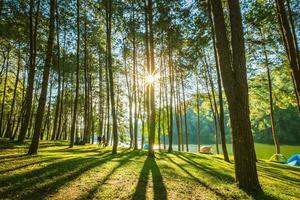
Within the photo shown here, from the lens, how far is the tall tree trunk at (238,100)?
6.96 metres

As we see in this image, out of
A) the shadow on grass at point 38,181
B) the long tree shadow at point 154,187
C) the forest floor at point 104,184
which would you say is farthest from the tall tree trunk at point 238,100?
the shadow on grass at point 38,181

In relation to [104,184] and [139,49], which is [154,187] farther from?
[139,49]

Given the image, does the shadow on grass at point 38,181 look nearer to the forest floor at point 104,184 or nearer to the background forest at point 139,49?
the forest floor at point 104,184

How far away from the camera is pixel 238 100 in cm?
713

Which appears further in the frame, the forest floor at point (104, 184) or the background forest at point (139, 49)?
the background forest at point (139, 49)

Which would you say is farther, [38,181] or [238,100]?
[238,100]

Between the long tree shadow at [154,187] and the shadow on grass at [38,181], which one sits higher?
the shadow on grass at [38,181]

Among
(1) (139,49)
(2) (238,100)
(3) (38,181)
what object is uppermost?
(1) (139,49)

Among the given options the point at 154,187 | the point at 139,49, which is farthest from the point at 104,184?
the point at 139,49

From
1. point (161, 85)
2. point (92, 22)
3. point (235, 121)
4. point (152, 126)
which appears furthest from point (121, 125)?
point (235, 121)

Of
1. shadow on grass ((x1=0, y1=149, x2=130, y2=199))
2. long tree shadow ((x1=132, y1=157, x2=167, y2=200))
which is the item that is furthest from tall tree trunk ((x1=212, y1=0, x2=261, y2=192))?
shadow on grass ((x1=0, y1=149, x2=130, y2=199))

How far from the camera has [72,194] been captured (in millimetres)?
5652

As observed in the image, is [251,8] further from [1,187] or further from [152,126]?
[1,187]

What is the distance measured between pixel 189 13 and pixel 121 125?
37.3 meters
